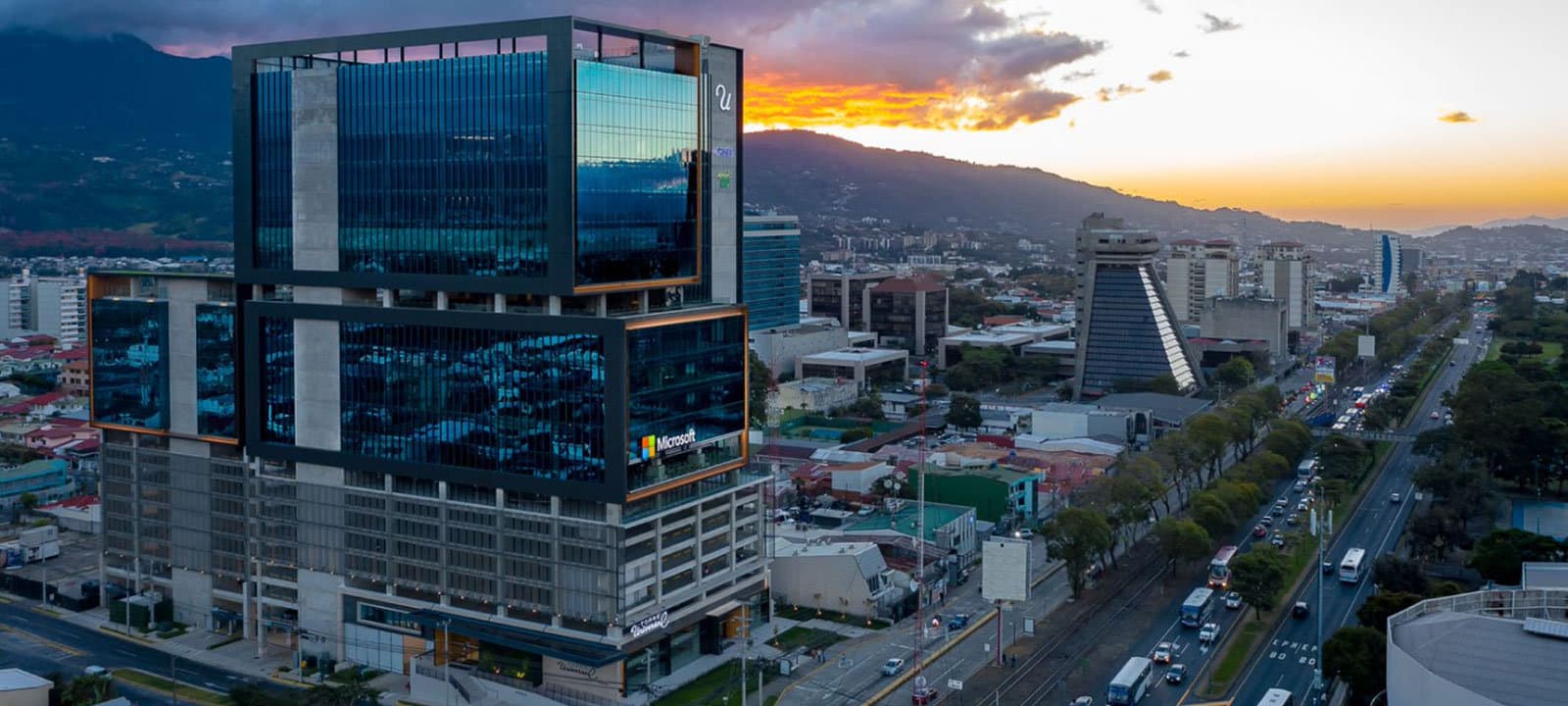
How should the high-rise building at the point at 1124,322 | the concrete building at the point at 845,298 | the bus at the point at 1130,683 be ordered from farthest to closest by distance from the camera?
the concrete building at the point at 845,298
the high-rise building at the point at 1124,322
the bus at the point at 1130,683

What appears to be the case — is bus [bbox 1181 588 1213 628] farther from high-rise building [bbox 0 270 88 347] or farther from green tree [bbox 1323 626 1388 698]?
high-rise building [bbox 0 270 88 347]

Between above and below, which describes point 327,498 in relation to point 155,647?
above

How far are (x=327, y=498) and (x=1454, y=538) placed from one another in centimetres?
5056

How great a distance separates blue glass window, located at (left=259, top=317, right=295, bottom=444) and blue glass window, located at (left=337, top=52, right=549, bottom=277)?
175 inches

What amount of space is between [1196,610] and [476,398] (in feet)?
97.1

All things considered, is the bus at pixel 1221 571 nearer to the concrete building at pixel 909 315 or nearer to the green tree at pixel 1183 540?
the green tree at pixel 1183 540

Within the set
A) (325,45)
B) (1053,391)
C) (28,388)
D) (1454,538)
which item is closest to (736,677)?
(325,45)

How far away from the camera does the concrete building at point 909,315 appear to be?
148 m

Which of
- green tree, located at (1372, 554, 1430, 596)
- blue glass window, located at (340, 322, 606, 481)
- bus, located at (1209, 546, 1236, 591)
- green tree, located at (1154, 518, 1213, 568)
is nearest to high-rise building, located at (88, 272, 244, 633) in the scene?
blue glass window, located at (340, 322, 606, 481)

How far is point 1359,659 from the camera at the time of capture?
4028 centimetres

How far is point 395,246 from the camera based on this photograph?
1790 inches

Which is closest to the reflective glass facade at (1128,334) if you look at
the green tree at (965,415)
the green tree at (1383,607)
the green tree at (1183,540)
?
→ the green tree at (965,415)

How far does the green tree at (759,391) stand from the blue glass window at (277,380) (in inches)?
1944

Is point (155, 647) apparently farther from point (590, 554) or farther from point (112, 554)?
point (590, 554)
